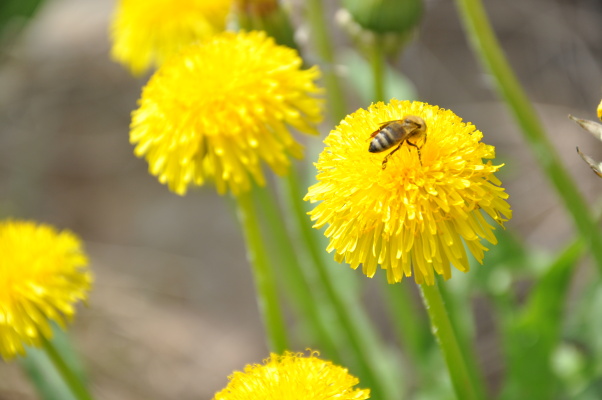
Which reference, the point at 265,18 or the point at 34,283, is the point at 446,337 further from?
the point at 265,18

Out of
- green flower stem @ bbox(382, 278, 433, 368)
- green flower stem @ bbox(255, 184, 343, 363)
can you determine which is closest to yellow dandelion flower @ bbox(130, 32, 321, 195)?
green flower stem @ bbox(255, 184, 343, 363)

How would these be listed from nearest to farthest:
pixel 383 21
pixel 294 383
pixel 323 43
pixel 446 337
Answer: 1. pixel 294 383
2. pixel 446 337
3. pixel 383 21
4. pixel 323 43

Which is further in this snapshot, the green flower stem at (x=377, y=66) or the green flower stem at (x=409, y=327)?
the green flower stem at (x=409, y=327)

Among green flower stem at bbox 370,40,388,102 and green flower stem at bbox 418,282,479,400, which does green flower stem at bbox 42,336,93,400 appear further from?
green flower stem at bbox 370,40,388,102

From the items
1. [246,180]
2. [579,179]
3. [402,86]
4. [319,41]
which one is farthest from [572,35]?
[246,180]

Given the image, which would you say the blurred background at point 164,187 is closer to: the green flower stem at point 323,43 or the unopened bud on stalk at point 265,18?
the green flower stem at point 323,43

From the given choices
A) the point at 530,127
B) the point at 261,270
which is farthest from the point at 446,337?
the point at 530,127

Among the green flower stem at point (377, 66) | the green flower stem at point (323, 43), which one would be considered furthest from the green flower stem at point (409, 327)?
the green flower stem at point (377, 66)
